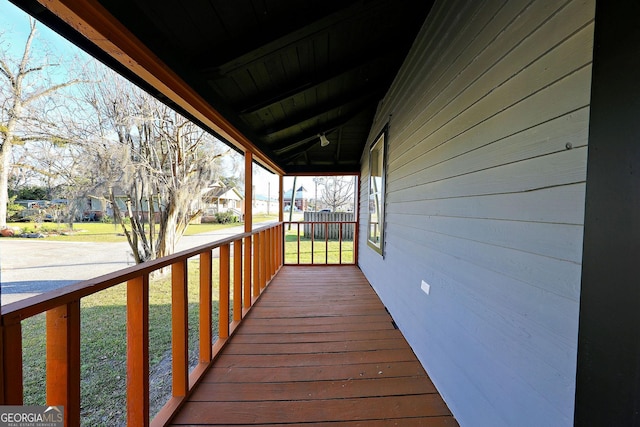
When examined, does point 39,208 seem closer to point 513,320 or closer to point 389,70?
point 513,320

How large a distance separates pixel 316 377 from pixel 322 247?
693 centimetres

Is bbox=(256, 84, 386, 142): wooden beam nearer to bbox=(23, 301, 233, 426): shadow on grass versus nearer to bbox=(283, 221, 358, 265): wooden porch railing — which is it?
bbox=(283, 221, 358, 265): wooden porch railing

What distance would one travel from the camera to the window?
10.8 ft

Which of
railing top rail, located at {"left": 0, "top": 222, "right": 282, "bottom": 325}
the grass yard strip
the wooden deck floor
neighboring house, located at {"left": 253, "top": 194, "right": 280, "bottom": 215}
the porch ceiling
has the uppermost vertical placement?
the porch ceiling

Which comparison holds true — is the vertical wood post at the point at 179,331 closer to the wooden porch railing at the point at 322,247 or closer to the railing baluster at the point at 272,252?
the railing baluster at the point at 272,252

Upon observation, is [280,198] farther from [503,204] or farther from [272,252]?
[503,204]

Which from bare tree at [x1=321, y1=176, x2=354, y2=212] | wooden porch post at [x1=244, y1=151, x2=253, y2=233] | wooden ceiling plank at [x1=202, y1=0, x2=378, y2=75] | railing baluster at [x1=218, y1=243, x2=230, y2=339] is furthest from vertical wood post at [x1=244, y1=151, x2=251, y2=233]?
bare tree at [x1=321, y1=176, x2=354, y2=212]

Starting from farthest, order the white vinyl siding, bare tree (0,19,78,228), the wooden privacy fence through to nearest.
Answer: the wooden privacy fence < bare tree (0,19,78,228) < the white vinyl siding

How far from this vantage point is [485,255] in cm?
124

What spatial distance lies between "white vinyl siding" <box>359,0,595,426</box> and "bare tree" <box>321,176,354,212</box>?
12.3 m

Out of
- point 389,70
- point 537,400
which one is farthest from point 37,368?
point 389,70

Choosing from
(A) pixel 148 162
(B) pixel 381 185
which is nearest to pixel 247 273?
(B) pixel 381 185

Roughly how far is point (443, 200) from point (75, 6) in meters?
2.01

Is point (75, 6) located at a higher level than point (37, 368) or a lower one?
higher
